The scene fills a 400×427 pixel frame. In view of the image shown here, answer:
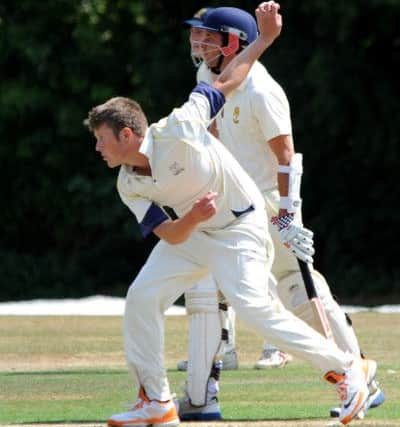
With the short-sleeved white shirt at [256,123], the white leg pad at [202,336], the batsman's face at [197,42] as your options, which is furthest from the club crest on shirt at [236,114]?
the white leg pad at [202,336]

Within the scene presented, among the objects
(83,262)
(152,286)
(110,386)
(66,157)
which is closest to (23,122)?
(66,157)

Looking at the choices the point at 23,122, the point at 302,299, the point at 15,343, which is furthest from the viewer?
the point at 23,122

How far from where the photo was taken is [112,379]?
28.2ft

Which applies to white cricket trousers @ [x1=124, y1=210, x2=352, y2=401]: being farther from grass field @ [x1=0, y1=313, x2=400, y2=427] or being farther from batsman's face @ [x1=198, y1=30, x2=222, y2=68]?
batsman's face @ [x1=198, y1=30, x2=222, y2=68]

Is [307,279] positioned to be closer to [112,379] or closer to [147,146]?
[147,146]

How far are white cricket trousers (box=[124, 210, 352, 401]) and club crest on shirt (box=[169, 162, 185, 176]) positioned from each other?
0.34 metres

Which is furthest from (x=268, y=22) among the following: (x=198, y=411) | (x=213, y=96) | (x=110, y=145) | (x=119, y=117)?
(x=198, y=411)

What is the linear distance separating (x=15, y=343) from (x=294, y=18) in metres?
11.5

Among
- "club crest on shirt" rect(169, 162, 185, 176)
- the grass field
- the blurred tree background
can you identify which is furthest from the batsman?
the blurred tree background

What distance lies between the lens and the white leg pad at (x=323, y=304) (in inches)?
299

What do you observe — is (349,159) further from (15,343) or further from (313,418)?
(313,418)

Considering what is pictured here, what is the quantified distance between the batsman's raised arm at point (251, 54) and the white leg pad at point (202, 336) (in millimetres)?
1069

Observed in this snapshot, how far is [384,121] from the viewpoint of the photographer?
20.2 metres

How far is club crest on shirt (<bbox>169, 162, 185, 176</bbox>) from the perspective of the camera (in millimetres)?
6570
